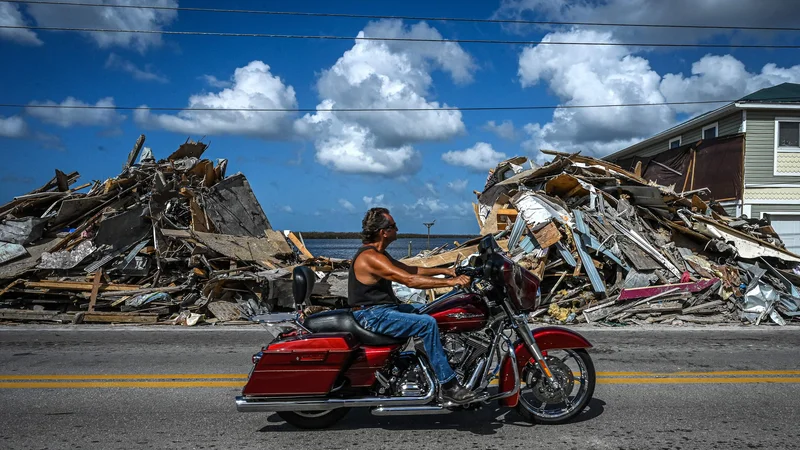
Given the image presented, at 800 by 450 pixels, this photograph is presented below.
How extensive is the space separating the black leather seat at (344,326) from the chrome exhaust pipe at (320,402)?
0.34 m

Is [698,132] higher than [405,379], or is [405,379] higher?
[698,132]

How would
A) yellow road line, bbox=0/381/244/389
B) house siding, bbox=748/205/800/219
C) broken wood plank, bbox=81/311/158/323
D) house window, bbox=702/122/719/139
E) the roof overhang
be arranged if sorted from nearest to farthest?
yellow road line, bbox=0/381/244/389, broken wood plank, bbox=81/311/158/323, the roof overhang, house siding, bbox=748/205/800/219, house window, bbox=702/122/719/139

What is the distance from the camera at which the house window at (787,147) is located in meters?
20.9

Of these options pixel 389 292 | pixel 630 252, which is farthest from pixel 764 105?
pixel 389 292

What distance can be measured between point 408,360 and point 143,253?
10.2m

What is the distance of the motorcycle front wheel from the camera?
192 inches

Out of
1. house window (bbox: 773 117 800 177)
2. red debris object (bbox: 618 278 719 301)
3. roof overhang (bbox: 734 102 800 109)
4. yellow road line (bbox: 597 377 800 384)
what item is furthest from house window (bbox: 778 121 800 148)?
yellow road line (bbox: 597 377 800 384)

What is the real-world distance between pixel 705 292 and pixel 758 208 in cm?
1140

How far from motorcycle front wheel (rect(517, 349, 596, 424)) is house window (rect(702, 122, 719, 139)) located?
69.0 ft

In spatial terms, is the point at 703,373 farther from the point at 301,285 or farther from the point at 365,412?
the point at 301,285

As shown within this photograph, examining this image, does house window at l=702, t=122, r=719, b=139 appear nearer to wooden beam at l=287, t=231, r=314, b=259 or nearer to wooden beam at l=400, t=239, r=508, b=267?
wooden beam at l=400, t=239, r=508, b=267

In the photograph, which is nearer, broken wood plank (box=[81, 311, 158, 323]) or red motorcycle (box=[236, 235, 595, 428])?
red motorcycle (box=[236, 235, 595, 428])

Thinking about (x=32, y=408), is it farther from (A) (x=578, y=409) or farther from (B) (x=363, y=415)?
(A) (x=578, y=409)

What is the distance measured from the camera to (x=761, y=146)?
20.9m
